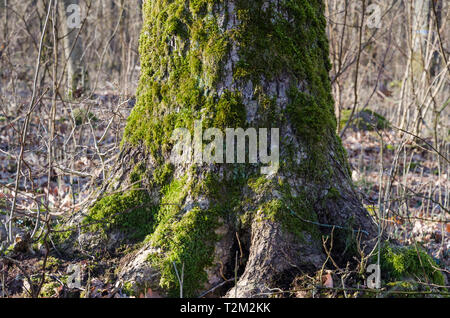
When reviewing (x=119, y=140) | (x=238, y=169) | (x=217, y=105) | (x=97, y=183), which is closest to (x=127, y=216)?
(x=238, y=169)

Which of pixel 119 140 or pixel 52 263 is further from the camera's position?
pixel 119 140

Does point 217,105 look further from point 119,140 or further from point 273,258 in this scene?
point 119,140

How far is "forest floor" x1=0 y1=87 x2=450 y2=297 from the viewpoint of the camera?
2486 millimetres

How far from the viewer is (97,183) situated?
4.36m

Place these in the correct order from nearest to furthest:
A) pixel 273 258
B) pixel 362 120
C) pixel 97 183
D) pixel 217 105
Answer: pixel 273 258
pixel 217 105
pixel 97 183
pixel 362 120

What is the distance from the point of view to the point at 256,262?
239 centimetres

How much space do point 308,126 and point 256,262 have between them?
0.89 meters

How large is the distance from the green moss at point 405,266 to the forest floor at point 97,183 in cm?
13

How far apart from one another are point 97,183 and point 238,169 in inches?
90.6

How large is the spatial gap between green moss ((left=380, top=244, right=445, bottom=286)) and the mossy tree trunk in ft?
0.59
